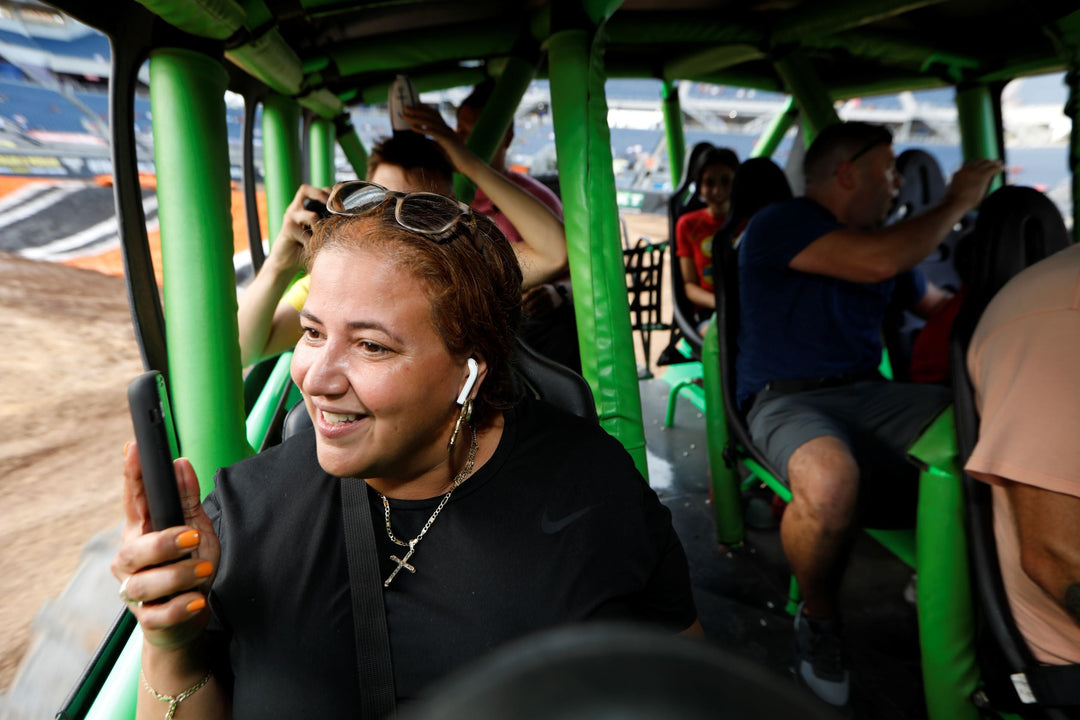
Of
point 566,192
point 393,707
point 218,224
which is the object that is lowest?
point 393,707

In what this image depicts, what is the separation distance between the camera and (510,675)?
290mm

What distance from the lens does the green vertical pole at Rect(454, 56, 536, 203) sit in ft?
6.54

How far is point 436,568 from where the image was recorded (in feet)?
2.97

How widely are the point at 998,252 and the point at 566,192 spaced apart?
1009 mm

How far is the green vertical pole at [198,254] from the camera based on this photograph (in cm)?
122

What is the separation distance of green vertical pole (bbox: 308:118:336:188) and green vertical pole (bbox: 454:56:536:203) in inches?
42.3

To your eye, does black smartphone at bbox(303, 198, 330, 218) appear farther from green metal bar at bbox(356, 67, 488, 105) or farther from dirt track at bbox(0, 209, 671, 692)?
green metal bar at bbox(356, 67, 488, 105)

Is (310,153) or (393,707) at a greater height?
(310,153)

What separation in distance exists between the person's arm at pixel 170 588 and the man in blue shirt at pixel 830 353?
159cm

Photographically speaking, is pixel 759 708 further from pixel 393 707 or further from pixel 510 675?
pixel 393 707

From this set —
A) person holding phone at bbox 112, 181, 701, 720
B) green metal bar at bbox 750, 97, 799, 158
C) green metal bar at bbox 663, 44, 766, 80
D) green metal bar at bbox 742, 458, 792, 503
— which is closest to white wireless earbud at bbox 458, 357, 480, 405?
person holding phone at bbox 112, 181, 701, 720

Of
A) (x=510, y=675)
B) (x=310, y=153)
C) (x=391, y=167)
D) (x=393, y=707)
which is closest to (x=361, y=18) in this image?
(x=310, y=153)

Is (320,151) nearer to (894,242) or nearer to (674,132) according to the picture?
(894,242)

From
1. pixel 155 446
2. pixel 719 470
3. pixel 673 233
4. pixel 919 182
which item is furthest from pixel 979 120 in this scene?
pixel 155 446
